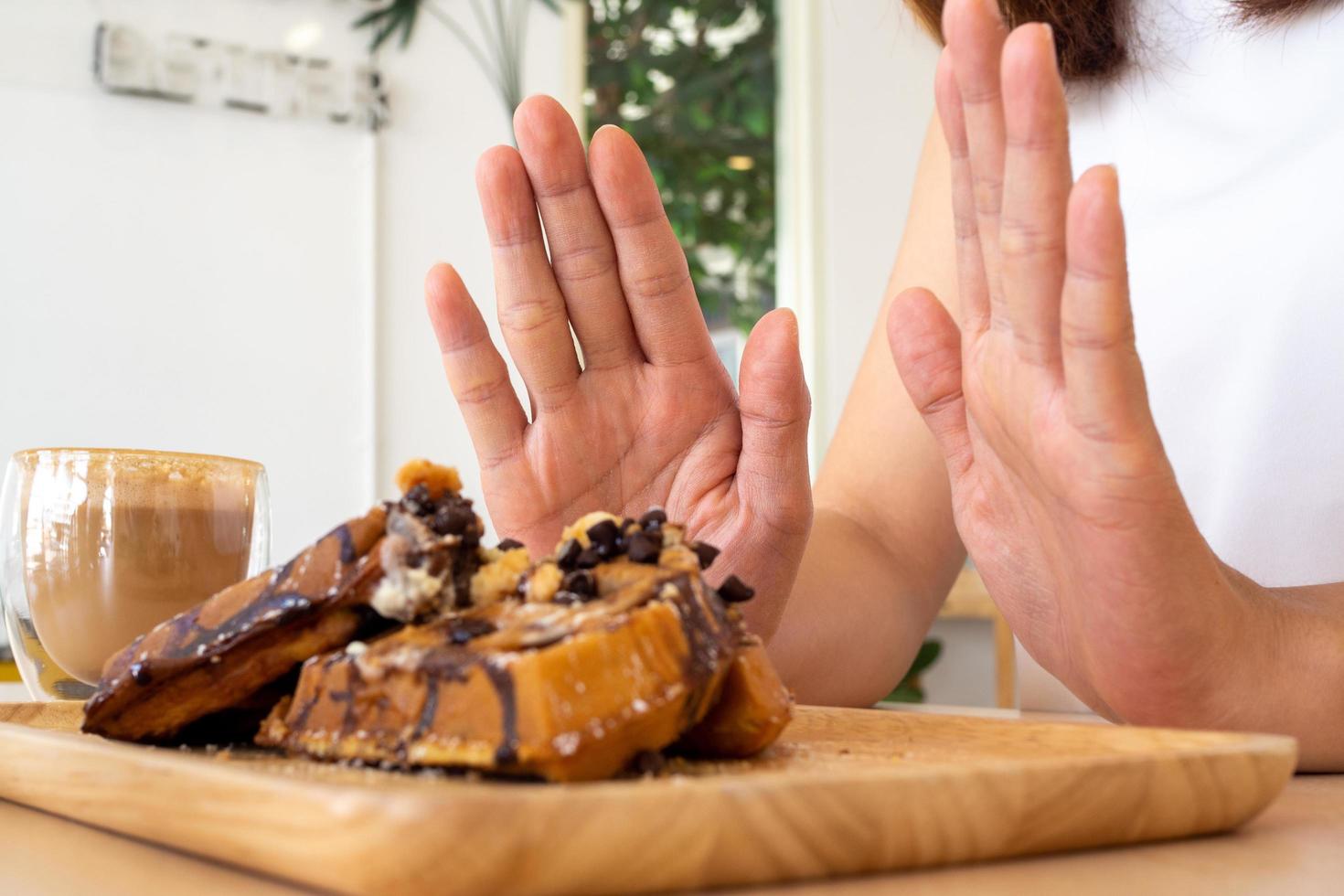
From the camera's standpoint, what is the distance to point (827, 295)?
432cm

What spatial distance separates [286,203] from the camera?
3.42m

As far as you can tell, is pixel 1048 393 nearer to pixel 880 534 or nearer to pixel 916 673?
pixel 880 534

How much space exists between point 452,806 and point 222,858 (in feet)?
0.43

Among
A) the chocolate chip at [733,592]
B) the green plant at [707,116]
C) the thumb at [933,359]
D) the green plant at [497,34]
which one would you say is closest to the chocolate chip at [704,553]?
the chocolate chip at [733,592]

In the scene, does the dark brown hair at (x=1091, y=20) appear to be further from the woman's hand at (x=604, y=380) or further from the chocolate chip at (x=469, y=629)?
the chocolate chip at (x=469, y=629)

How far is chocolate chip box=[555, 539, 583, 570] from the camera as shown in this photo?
22.2 inches

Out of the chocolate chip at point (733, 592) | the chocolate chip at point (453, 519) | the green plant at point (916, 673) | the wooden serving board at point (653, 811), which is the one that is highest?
the chocolate chip at point (453, 519)

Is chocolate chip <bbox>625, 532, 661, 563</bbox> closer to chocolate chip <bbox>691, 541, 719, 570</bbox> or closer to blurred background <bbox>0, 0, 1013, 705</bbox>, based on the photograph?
chocolate chip <bbox>691, 541, 719, 570</bbox>

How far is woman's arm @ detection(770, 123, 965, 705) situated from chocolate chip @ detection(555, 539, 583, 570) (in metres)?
0.54

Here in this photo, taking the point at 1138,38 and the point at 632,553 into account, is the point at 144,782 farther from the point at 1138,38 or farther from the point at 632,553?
the point at 1138,38

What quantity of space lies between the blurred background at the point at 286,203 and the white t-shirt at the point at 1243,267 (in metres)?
1.92

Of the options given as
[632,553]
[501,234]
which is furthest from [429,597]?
[501,234]

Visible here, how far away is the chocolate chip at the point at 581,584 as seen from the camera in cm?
54

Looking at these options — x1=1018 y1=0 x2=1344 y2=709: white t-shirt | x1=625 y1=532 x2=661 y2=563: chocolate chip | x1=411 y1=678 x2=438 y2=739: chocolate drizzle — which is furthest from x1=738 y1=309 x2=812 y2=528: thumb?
x1=1018 y1=0 x2=1344 y2=709: white t-shirt
